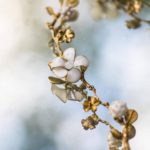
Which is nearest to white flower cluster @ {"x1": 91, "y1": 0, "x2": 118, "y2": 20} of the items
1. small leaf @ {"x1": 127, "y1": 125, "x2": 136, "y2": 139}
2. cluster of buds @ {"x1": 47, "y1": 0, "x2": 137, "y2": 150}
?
cluster of buds @ {"x1": 47, "y1": 0, "x2": 137, "y2": 150}

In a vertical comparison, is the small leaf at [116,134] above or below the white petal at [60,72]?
below

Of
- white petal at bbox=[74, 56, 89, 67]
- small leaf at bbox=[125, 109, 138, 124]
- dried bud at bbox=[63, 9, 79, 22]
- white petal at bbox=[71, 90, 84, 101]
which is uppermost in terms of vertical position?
dried bud at bbox=[63, 9, 79, 22]

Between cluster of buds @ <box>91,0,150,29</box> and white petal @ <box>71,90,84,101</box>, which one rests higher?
cluster of buds @ <box>91,0,150,29</box>

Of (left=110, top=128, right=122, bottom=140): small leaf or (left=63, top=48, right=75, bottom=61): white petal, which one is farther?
(left=63, top=48, right=75, bottom=61): white petal

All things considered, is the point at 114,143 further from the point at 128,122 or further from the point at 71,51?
the point at 71,51

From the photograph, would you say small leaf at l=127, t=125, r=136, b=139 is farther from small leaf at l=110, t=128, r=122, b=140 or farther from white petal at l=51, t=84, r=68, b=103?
white petal at l=51, t=84, r=68, b=103

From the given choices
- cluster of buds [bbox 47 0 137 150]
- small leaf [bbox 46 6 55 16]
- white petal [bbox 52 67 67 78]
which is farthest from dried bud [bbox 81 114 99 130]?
small leaf [bbox 46 6 55 16]

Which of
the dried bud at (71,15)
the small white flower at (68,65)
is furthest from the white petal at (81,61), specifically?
the dried bud at (71,15)

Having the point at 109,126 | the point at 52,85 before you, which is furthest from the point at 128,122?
the point at 52,85

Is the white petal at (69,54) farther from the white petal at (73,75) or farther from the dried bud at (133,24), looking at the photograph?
the dried bud at (133,24)
